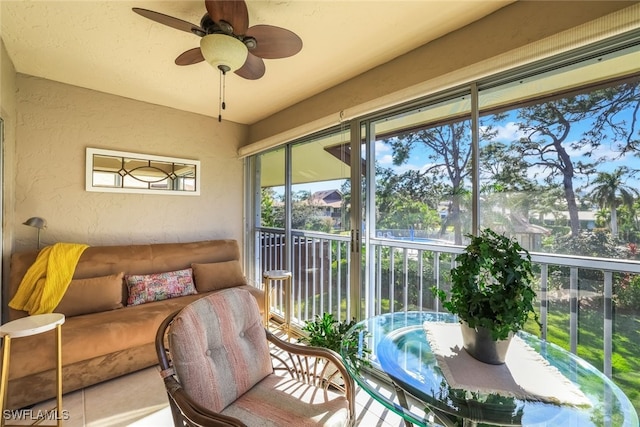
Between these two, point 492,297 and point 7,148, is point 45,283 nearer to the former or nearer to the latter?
point 7,148

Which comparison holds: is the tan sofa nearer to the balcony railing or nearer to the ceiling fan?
the balcony railing

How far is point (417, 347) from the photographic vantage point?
130 centimetres

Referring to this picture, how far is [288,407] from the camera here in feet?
4.03

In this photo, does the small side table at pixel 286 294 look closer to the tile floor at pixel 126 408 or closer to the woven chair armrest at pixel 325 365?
the tile floor at pixel 126 408

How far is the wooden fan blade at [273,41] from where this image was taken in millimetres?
1482

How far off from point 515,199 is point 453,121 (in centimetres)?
67

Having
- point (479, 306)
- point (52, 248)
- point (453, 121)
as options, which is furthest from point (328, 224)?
point (52, 248)

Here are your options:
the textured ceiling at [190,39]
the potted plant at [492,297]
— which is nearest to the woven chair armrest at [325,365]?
the potted plant at [492,297]

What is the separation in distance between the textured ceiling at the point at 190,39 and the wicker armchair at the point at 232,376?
5.74 ft

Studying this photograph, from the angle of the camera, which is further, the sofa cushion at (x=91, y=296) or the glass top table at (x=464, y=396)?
the sofa cushion at (x=91, y=296)

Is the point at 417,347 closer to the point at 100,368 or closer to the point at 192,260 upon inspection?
the point at 100,368

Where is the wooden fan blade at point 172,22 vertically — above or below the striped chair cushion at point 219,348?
above

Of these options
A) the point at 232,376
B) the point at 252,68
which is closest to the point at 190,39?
the point at 252,68

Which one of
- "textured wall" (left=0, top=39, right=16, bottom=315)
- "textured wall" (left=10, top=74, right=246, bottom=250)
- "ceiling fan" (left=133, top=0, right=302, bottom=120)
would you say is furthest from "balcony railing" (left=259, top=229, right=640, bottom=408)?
"textured wall" (left=0, top=39, right=16, bottom=315)
